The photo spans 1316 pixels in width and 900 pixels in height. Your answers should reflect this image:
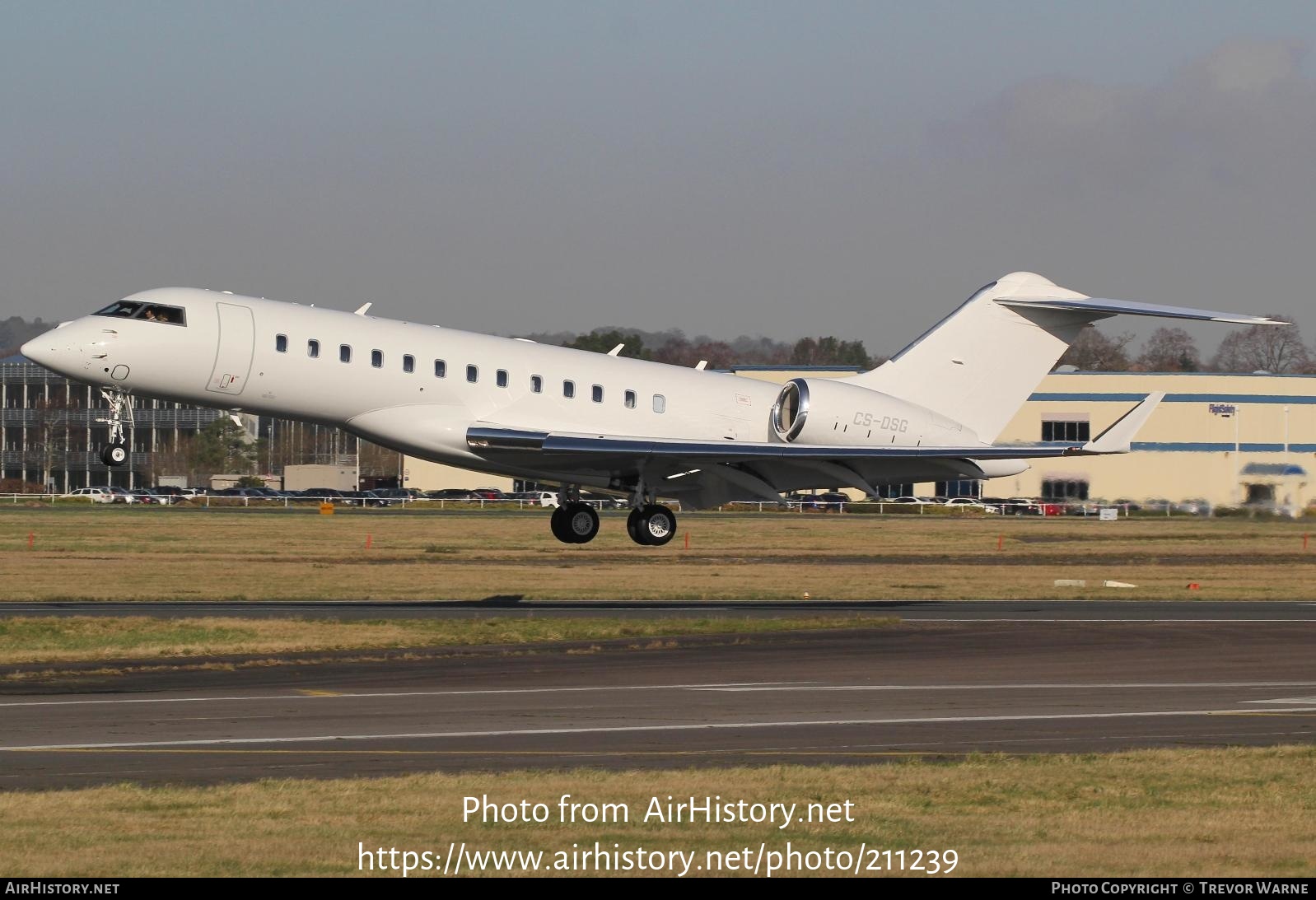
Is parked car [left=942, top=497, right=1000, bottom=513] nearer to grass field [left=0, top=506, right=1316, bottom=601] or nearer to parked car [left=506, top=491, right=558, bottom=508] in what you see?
grass field [left=0, top=506, right=1316, bottom=601]

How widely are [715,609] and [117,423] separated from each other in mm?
12369

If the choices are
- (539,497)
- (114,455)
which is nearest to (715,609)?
(114,455)

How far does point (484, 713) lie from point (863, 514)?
5493 cm

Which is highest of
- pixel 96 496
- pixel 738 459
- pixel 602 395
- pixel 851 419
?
pixel 602 395

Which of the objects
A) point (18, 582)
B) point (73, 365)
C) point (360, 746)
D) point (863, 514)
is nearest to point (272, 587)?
point (18, 582)

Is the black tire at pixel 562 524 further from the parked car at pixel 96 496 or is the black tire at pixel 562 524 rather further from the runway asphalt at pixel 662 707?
the parked car at pixel 96 496

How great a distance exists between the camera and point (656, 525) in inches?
1150

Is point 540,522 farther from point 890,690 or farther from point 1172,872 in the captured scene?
point 1172,872

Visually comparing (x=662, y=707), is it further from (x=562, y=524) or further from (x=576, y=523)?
(x=562, y=524)

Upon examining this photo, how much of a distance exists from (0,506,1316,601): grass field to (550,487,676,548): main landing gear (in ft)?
19.3

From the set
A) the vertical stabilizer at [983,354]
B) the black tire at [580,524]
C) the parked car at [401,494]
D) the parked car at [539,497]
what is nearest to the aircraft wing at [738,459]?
the black tire at [580,524]

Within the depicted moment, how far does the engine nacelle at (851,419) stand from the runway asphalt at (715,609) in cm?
345

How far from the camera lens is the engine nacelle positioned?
29500mm

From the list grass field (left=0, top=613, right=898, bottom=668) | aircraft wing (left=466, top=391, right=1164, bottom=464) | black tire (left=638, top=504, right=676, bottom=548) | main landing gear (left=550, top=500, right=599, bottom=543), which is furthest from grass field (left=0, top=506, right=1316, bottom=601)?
aircraft wing (left=466, top=391, right=1164, bottom=464)
